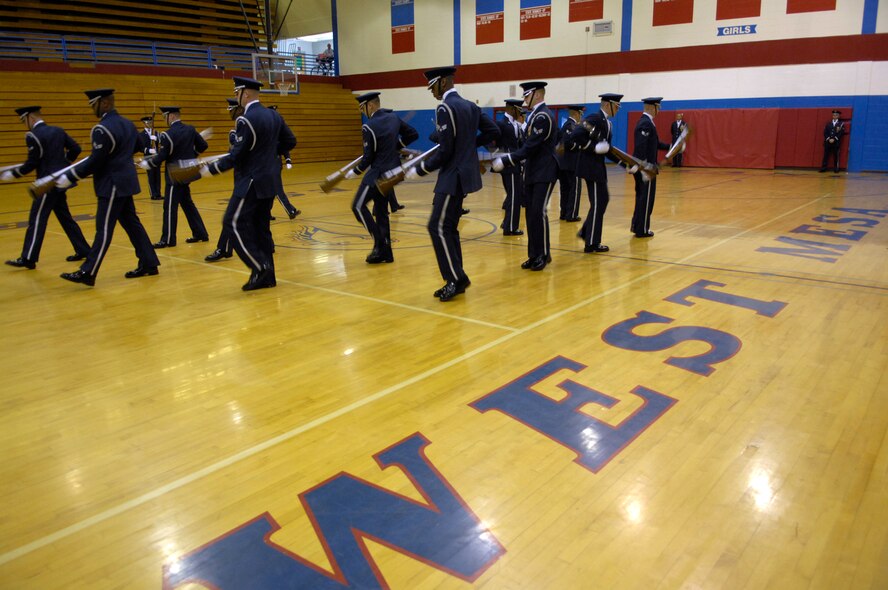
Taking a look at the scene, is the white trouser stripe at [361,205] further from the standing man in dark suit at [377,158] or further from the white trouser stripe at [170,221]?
the white trouser stripe at [170,221]

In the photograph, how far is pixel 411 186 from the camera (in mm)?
17766

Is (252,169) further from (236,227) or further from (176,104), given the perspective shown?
Result: (176,104)

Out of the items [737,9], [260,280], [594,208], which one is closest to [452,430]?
[260,280]

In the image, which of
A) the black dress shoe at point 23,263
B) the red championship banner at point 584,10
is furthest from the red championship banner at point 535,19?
the black dress shoe at point 23,263

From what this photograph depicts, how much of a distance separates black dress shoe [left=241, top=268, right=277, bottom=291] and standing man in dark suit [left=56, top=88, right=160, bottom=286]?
5.14 feet

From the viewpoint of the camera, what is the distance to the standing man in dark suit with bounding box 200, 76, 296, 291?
6023 mm

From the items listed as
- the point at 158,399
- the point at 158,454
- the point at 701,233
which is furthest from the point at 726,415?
the point at 701,233

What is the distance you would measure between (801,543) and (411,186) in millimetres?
16009

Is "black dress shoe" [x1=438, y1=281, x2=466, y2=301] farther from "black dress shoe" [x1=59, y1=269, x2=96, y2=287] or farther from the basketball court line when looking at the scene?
"black dress shoe" [x1=59, y1=269, x2=96, y2=287]

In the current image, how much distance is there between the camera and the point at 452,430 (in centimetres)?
339

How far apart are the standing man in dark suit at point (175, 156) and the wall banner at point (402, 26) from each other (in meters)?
20.8

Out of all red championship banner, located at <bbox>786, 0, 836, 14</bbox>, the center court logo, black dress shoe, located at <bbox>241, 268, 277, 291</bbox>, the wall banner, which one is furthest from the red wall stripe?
black dress shoe, located at <bbox>241, 268, 277, 291</bbox>

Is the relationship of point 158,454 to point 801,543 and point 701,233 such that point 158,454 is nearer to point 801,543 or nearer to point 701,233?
point 801,543

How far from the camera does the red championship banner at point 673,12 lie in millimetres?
20641
